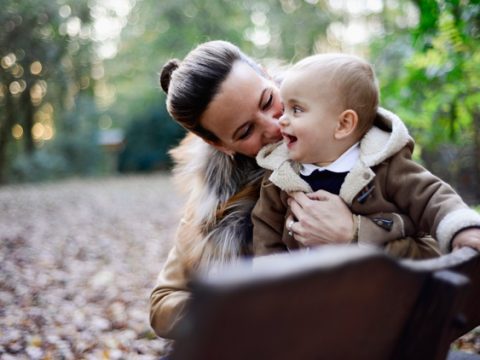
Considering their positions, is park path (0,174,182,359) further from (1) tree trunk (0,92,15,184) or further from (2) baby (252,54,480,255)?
(1) tree trunk (0,92,15,184)

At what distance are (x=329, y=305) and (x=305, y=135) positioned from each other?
1208mm

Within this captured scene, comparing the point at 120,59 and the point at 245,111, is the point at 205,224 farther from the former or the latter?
the point at 120,59

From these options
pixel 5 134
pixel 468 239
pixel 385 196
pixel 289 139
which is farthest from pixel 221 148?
pixel 5 134

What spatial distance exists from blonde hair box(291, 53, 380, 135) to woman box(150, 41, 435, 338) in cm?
34

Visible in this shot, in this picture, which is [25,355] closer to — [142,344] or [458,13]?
[142,344]

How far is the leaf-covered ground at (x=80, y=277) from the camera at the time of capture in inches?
172

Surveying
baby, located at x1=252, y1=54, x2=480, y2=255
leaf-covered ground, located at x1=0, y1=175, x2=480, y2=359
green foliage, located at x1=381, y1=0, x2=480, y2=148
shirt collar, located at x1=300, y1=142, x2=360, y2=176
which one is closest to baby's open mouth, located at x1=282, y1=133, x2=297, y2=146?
baby, located at x1=252, y1=54, x2=480, y2=255

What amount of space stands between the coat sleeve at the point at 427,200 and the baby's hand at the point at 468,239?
21 mm

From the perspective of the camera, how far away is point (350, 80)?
193 cm

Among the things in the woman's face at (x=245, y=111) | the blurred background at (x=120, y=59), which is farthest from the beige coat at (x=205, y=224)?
the blurred background at (x=120, y=59)

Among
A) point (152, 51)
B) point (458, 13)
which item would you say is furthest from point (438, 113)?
point (152, 51)

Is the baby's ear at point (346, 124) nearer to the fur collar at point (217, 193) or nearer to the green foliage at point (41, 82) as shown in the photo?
the fur collar at point (217, 193)

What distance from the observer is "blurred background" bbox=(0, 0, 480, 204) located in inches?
623

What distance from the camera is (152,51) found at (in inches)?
1009
